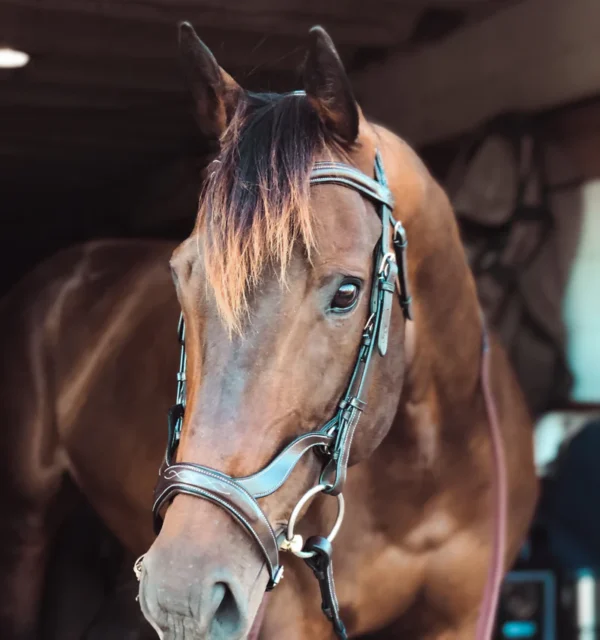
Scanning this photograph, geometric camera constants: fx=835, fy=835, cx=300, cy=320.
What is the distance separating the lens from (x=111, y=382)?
186 centimetres

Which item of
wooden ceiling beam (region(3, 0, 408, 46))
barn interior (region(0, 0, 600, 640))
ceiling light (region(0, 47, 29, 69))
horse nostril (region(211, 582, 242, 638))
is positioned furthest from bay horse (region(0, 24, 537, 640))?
ceiling light (region(0, 47, 29, 69))

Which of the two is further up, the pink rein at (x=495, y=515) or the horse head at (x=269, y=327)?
the horse head at (x=269, y=327)

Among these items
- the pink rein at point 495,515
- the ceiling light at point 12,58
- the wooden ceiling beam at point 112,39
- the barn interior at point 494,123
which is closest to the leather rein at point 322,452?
the pink rein at point 495,515

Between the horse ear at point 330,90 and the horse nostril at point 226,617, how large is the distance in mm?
576

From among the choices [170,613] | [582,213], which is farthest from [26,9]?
[170,613]

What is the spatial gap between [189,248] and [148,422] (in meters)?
0.78

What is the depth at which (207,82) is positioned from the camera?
3.86 ft

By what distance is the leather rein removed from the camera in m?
0.90

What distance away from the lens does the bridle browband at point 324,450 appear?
90 centimetres

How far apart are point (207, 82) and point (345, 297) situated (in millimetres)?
403

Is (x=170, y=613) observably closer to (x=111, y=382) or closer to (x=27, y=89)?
(x=111, y=382)

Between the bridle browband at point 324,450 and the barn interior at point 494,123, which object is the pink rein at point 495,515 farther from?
the barn interior at point 494,123

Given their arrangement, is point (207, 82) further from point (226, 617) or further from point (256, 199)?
point (226, 617)

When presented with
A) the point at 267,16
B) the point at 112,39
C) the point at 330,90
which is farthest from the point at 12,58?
the point at 330,90
